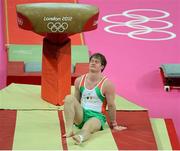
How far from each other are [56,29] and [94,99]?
0.81m

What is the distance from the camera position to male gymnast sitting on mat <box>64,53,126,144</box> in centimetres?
449

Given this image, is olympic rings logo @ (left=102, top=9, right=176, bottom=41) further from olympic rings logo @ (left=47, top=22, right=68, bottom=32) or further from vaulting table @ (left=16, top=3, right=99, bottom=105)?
olympic rings logo @ (left=47, top=22, right=68, bottom=32)

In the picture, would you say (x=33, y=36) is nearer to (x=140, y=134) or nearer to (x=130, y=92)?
(x=130, y=92)

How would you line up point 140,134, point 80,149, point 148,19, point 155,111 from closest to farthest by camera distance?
1. point 80,149
2. point 140,134
3. point 155,111
4. point 148,19

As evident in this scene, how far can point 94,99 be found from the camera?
458cm

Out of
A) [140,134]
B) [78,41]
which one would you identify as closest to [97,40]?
[78,41]

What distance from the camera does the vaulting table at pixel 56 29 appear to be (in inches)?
192

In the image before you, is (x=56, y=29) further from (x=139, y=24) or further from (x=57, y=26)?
(x=139, y=24)

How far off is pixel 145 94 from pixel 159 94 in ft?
0.55

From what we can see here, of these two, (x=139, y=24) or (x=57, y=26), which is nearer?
(x=57, y=26)

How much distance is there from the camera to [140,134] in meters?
4.48

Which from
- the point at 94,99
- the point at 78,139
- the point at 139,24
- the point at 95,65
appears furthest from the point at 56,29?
the point at 139,24

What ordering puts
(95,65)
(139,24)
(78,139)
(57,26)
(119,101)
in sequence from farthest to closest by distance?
(139,24) → (119,101) → (57,26) → (95,65) → (78,139)

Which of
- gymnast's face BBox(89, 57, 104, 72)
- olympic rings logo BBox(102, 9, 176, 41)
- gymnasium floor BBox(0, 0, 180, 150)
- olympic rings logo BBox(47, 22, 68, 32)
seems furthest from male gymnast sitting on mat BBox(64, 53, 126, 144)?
olympic rings logo BBox(102, 9, 176, 41)
